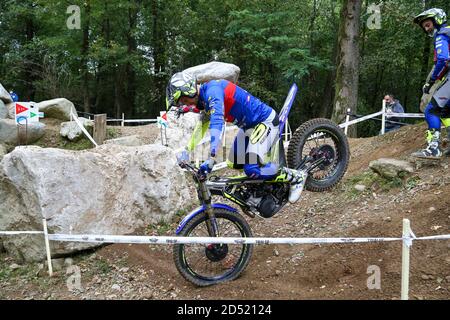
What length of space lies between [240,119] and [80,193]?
8.41 ft

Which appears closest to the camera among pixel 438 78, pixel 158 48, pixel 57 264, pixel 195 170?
pixel 195 170

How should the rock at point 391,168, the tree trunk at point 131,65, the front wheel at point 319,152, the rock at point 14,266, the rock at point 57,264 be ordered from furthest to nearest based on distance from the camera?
the tree trunk at point 131,65 → the rock at point 391,168 → the rock at point 14,266 → the rock at point 57,264 → the front wheel at point 319,152

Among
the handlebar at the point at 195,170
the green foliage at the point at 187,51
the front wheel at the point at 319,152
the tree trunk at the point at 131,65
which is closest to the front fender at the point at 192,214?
the handlebar at the point at 195,170

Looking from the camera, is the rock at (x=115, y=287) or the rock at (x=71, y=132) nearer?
the rock at (x=115, y=287)

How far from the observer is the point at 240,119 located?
4613 mm

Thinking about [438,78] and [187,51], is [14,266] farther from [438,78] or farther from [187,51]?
[187,51]

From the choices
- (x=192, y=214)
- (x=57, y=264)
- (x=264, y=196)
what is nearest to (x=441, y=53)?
(x=264, y=196)

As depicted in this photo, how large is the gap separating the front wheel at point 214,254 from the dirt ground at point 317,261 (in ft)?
0.46

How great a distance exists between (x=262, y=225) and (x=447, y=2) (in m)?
13.1

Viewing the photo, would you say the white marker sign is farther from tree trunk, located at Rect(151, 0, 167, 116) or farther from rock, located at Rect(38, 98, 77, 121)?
tree trunk, located at Rect(151, 0, 167, 116)

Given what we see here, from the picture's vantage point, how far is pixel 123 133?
44.3 ft

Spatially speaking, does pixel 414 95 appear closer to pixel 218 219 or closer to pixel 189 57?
pixel 189 57

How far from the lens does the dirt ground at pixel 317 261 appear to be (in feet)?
13.3

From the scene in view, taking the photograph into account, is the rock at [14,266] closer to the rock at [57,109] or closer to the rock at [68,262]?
the rock at [68,262]
